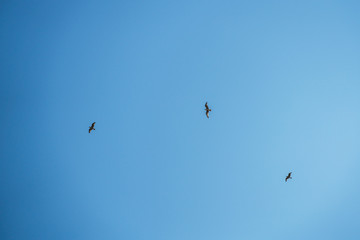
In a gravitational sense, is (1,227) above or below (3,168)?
below

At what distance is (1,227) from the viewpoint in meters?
44.1

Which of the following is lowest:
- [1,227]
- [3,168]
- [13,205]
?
[1,227]

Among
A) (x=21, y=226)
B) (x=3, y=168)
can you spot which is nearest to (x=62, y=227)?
(x=21, y=226)

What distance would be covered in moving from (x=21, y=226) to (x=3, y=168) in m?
13.1

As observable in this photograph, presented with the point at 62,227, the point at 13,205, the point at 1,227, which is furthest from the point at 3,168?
the point at 62,227

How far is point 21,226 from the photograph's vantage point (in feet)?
145

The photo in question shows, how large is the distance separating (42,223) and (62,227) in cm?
426

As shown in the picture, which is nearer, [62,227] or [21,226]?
[21,226]

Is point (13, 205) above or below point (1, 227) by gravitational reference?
above

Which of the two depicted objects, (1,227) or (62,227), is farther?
(62,227)

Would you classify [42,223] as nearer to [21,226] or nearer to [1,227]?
[21,226]

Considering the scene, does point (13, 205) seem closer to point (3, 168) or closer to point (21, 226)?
point (21, 226)

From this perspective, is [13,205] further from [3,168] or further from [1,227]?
[3,168]

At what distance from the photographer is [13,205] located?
→ 149 feet
